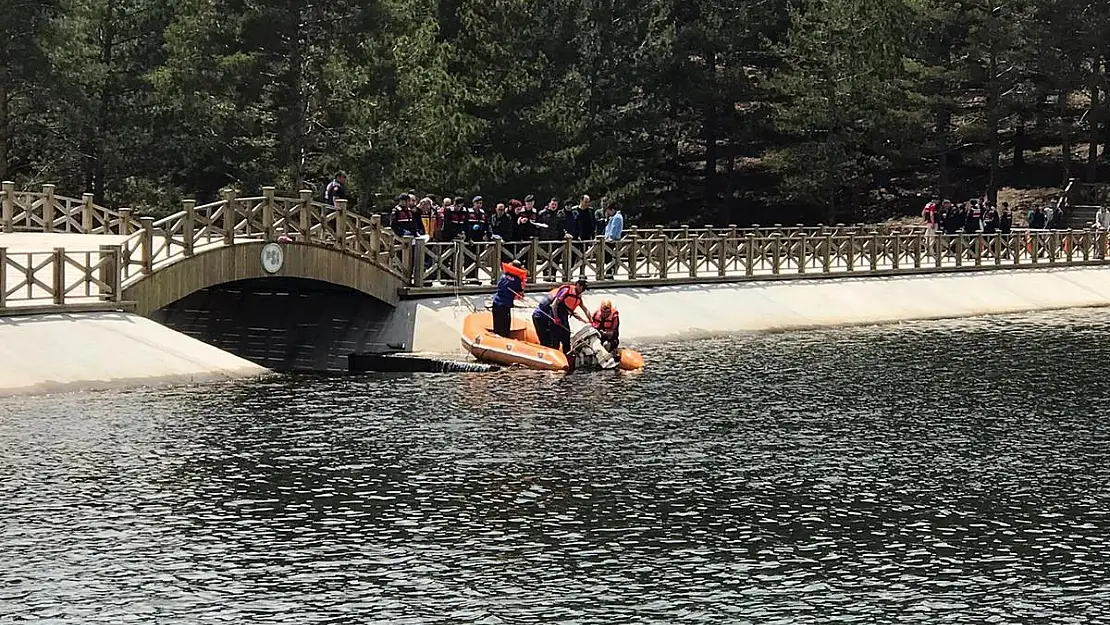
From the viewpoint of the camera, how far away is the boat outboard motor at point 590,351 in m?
37.5

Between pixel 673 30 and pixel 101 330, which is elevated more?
pixel 673 30

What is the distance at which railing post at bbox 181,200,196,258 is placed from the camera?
37.3 metres

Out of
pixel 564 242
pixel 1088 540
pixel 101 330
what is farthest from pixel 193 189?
pixel 1088 540

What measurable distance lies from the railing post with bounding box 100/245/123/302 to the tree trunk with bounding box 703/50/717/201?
49085 millimetres

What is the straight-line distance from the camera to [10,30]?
68.6 metres

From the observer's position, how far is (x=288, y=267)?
3994 centimetres

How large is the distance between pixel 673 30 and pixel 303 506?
195ft

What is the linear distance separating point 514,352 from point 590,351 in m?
1.52

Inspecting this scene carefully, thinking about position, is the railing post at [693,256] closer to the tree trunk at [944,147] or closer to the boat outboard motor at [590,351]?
the boat outboard motor at [590,351]

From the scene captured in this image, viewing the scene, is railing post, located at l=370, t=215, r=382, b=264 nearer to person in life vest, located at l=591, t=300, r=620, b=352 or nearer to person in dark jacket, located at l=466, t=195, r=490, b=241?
person in dark jacket, located at l=466, t=195, r=490, b=241

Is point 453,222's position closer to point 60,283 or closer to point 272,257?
point 272,257

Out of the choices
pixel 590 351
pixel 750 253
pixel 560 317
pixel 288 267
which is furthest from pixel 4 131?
pixel 590 351

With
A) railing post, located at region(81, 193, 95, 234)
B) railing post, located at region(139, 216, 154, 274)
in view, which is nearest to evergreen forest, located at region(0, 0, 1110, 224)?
railing post, located at region(81, 193, 95, 234)

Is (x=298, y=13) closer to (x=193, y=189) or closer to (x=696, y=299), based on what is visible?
(x=193, y=189)
